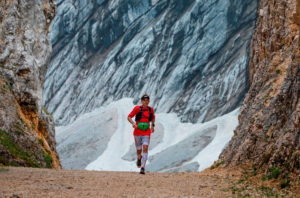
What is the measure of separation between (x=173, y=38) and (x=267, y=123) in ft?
282

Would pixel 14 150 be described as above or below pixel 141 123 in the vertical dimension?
above

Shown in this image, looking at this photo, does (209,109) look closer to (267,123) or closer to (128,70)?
(128,70)

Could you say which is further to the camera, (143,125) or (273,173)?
(143,125)

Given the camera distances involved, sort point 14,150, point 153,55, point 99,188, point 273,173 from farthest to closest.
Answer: point 153,55
point 14,150
point 273,173
point 99,188

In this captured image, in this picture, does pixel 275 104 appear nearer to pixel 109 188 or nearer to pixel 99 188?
pixel 109 188

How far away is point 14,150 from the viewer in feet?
51.3

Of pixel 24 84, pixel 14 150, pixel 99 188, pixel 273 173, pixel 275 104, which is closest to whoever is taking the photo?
pixel 99 188

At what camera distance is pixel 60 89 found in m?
110

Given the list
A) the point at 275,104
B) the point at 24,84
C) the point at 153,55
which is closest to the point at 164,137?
the point at 153,55

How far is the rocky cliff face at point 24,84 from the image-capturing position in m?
17.1

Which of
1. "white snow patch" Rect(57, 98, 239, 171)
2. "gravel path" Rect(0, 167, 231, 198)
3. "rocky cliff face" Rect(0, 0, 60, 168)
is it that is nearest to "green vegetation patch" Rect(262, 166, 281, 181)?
"gravel path" Rect(0, 167, 231, 198)

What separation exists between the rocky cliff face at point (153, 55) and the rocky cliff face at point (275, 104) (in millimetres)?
60728

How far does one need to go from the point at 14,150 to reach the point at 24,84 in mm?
8000

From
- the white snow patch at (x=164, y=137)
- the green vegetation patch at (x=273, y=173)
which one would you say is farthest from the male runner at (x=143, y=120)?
the white snow patch at (x=164, y=137)
